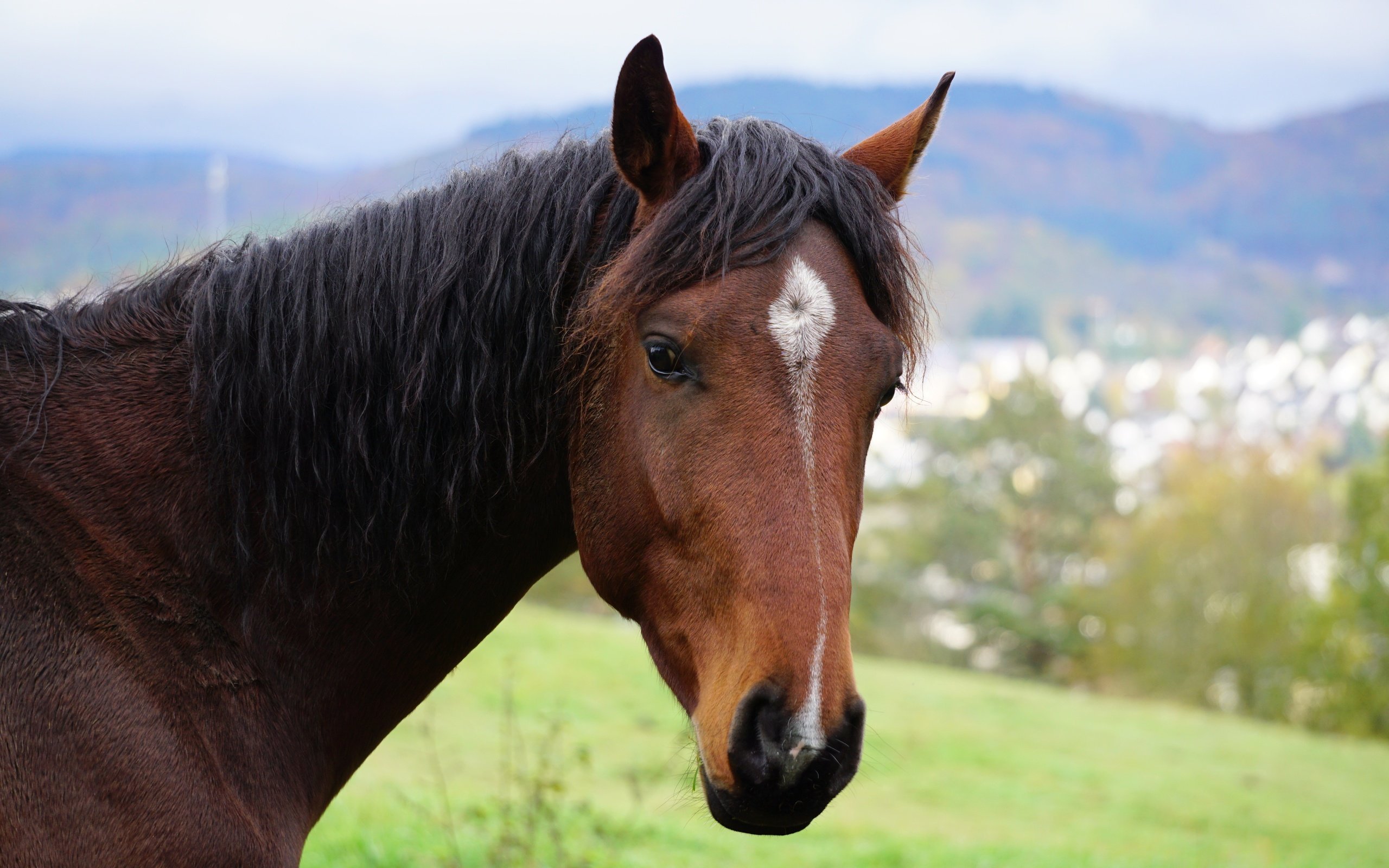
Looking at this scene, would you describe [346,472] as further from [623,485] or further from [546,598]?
[546,598]

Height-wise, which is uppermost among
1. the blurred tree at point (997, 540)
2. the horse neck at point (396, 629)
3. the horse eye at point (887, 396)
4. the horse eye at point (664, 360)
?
the horse eye at point (664, 360)

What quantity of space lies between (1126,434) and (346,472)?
401ft

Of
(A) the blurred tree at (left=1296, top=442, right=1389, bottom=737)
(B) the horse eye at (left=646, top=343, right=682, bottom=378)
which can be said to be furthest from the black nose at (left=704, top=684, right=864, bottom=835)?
(A) the blurred tree at (left=1296, top=442, right=1389, bottom=737)

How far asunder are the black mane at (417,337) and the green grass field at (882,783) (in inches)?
32.5

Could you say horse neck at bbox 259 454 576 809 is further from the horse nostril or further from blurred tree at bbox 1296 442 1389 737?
blurred tree at bbox 1296 442 1389 737

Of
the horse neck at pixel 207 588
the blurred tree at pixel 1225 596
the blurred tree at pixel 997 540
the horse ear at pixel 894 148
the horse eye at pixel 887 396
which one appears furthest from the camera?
the blurred tree at pixel 997 540

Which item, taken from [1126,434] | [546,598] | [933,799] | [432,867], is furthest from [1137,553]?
[1126,434]

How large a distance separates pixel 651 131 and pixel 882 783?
12.7 meters

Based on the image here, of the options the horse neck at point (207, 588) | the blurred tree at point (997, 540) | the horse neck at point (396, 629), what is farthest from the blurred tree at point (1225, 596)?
the horse neck at point (207, 588)

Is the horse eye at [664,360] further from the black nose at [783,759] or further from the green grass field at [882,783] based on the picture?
the green grass field at [882,783]

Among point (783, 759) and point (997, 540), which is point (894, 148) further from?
point (997, 540)

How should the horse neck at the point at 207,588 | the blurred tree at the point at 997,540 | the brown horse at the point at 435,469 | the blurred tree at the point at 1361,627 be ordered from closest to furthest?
the brown horse at the point at 435,469, the horse neck at the point at 207,588, the blurred tree at the point at 1361,627, the blurred tree at the point at 997,540

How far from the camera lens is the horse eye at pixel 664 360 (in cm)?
207

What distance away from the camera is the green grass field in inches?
232
